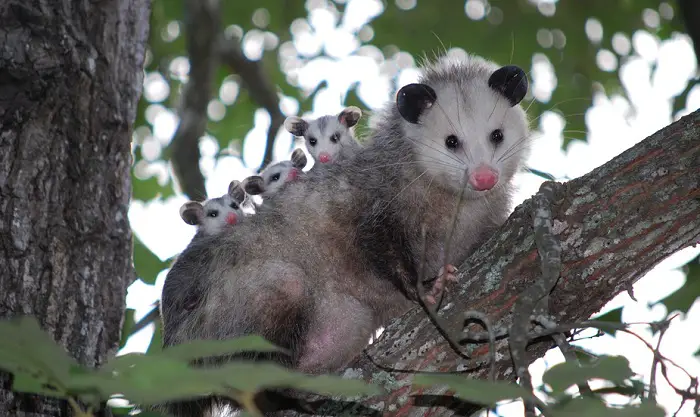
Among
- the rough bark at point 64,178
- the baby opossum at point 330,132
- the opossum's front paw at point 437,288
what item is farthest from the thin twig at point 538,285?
the baby opossum at point 330,132

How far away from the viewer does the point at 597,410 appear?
0.95 meters

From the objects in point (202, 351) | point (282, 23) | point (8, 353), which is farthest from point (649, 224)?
point (282, 23)

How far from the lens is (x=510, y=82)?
2.60 meters

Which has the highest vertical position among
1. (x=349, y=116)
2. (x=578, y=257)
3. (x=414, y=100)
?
(x=349, y=116)

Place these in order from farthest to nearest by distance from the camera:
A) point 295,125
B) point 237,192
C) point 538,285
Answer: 1. point 295,125
2. point 237,192
3. point 538,285

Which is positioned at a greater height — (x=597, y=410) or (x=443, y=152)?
(x=443, y=152)

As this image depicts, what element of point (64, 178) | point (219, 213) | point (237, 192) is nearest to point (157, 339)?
point (219, 213)

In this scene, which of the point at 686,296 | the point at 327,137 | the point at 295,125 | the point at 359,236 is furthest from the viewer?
the point at 295,125

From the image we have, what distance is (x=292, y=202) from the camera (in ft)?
8.30

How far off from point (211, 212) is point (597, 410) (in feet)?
7.56

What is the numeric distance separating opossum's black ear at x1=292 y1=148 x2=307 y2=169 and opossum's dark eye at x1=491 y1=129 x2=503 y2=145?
1090 millimetres

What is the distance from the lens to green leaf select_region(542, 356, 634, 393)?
1030mm

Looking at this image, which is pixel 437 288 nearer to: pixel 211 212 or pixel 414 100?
pixel 414 100

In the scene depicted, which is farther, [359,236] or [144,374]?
[359,236]
